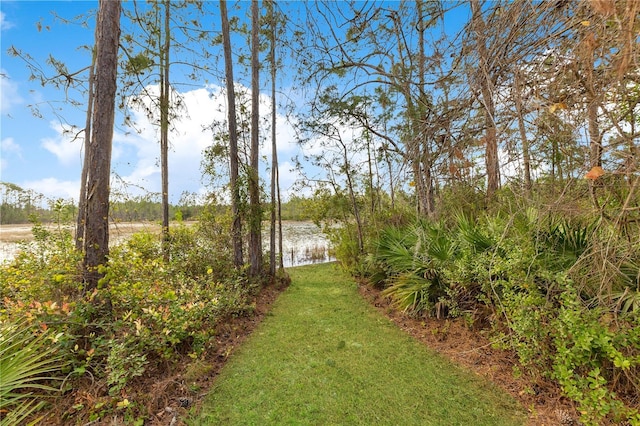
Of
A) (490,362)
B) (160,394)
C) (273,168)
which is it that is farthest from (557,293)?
(273,168)

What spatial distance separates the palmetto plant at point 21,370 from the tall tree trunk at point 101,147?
70 centimetres

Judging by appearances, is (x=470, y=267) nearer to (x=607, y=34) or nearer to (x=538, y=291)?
(x=538, y=291)

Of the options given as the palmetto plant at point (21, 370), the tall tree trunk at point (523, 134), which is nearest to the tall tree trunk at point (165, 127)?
the palmetto plant at point (21, 370)

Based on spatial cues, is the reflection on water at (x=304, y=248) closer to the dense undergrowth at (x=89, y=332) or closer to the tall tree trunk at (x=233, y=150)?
the tall tree trunk at (x=233, y=150)

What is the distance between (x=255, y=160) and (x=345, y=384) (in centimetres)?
465

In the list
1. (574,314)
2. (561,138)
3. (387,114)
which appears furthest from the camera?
(387,114)

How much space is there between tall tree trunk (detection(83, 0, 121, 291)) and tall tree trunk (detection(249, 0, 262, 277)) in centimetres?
290

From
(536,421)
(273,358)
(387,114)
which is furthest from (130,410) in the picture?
(387,114)

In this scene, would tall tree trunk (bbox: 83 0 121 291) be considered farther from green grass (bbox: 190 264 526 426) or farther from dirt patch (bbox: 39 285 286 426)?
green grass (bbox: 190 264 526 426)

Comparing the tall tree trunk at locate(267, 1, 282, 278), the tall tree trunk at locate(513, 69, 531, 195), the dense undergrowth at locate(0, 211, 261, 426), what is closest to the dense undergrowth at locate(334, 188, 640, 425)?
the tall tree trunk at locate(513, 69, 531, 195)

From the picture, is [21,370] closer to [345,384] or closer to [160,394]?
[160,394]

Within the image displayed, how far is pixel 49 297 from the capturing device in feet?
9.31

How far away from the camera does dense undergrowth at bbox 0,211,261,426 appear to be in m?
2.13

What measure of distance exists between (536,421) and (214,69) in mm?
7436
